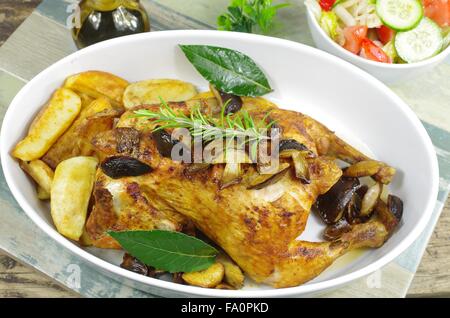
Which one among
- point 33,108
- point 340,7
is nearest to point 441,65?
point 340,7

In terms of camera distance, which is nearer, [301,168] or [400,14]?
[301,168]

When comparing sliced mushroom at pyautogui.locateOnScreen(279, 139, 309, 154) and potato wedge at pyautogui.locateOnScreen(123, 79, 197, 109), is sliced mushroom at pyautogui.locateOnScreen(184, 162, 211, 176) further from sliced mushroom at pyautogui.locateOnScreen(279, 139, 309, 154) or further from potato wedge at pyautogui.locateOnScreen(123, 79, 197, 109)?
potato wedge at pyautogui.locateOnScreen(123, 79, 197, 109)

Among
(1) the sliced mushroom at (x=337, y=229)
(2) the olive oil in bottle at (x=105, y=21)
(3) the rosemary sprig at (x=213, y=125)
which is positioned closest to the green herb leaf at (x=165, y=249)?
(3) the rosemary sprig at (x=213, y=125)

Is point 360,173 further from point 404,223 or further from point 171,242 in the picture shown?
point 171,242

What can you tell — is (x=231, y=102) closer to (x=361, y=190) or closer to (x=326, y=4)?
(x=361, y=190)

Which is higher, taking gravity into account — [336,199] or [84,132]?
[84,132]

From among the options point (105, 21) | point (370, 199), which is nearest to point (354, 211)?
point (370, 199)

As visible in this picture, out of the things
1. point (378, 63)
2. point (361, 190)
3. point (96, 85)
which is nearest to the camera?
point (361, 190)
